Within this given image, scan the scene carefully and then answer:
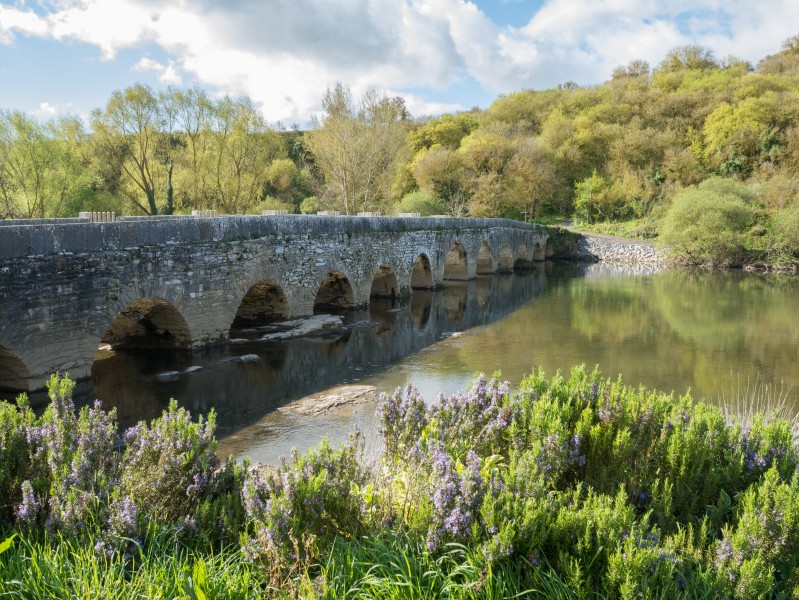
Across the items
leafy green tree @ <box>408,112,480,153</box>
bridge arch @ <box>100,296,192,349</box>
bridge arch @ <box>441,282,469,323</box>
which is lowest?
bridge arch @ <box>441,282,469,323</box>

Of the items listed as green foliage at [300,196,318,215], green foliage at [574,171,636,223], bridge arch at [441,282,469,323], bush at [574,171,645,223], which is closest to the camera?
bridge arch at [441,282,469,323]

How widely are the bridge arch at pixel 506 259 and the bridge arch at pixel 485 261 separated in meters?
2.02

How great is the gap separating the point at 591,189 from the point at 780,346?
129 ft

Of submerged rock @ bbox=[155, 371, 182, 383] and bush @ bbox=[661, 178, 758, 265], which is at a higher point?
bush @ bbox=[661, 178, 758, 265]

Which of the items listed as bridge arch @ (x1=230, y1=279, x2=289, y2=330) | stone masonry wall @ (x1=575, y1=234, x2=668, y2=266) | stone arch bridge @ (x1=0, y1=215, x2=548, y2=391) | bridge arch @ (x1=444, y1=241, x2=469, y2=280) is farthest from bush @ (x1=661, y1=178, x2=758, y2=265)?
bridge arch @ (x1=230, y1=279, x2=289, y2=330)

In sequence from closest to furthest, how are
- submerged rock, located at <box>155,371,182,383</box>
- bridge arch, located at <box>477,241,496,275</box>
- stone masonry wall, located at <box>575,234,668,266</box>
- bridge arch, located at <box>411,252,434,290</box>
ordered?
submerged rock, located at <box>155,371,182,383</box> → bridge arch, located at <box>411,252,434,290</box> → bridge arch, located at <box>477,241,496,275</box> → stone masonry wall, located at <box>575,234,668,266</box>

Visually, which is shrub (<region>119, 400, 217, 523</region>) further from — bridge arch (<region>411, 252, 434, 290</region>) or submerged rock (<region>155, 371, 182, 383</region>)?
bridge arch (<region>411, 252, 434, 290</region>)

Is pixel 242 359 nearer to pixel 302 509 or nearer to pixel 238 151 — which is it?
pixel 302 509

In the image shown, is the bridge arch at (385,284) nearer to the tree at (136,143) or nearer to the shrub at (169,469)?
the tree at (136,143)

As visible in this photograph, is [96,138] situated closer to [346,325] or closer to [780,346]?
[346,325]

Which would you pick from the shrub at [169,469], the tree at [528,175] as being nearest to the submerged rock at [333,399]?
the shrub at [169,469]

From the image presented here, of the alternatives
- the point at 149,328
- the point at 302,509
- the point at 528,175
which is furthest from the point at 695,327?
the point at 528,175

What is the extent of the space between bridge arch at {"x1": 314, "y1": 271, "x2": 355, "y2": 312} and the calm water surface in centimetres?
79

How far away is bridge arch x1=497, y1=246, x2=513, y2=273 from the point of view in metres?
35.4
